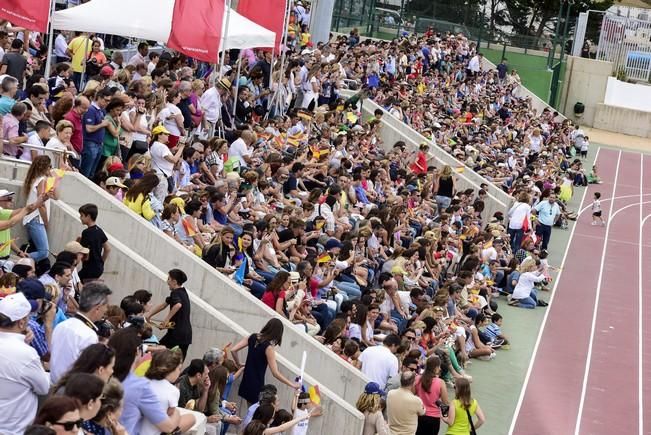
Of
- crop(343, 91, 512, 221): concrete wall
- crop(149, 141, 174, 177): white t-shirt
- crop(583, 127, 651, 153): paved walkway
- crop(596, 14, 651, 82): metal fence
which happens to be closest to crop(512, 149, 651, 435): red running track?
crop(343, 91, 512, 221): concrete wall

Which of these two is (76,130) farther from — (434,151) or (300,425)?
(434,151)

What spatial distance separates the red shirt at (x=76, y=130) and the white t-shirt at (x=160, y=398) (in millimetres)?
5931

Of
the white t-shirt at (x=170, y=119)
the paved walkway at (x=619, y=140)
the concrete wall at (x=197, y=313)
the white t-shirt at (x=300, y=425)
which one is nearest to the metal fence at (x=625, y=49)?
the paved walkway at (x=619, y=140)

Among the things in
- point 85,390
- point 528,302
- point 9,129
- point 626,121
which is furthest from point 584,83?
point 85,390

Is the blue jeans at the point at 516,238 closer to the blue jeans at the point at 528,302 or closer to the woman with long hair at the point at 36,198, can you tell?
the blue jeans at the point at 528,302

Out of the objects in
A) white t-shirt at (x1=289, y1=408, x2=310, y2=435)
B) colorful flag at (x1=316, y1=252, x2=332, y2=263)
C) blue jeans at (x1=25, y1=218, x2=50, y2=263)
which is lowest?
white t-shirt at (x1=289, y1=408, x2=310, y2=435)

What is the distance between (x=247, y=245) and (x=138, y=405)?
22.0 feet

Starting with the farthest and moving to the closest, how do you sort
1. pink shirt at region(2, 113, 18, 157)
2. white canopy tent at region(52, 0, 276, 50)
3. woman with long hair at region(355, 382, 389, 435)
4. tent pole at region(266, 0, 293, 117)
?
1. tent pole at region(266, 0, 293, 117)
2. white canopy tent at region(52, 0, 276, 50)
3. woman with long hair at region(355, 382, 389, 435)
4. pink shirt at region(2, 113, 18, 157)

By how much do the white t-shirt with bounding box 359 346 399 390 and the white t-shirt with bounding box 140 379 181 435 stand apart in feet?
19.0

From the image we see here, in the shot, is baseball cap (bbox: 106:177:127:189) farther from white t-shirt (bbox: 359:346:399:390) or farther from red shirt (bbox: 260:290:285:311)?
white t-shirt (bbox: 359:346:399:390)

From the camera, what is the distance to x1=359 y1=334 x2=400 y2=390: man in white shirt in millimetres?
14680

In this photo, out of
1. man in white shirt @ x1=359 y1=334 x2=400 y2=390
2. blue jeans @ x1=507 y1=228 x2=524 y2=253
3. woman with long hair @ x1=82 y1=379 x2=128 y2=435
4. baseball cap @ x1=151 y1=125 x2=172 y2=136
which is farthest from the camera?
blue jeans @ x1=507 y1=228 x2=524 y2=253

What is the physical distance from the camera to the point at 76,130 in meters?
14.4

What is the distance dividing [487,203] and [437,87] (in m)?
10.2
